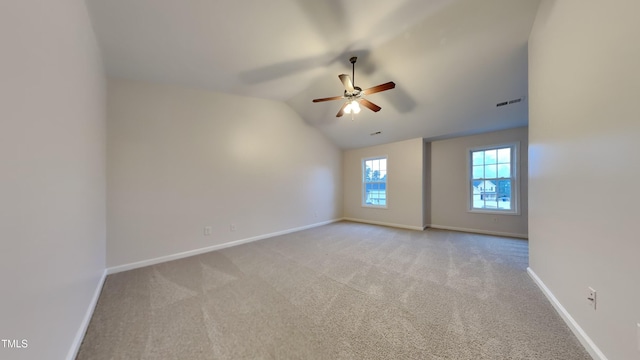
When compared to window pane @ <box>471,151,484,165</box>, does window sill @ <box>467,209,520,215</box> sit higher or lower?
lower

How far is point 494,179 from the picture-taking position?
467cm

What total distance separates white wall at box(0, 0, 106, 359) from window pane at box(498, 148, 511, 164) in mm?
6421

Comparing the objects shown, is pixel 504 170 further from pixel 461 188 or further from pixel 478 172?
pixel 461 188

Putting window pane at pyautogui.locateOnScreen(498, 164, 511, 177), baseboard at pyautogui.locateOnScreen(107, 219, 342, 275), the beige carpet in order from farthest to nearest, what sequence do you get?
1. window pane at pyautogui.locateOnScreen(498, 164, 511, 177)
2. baseboard at pyautogui.locateOnScreen(107, 219, 342, 275)
3. the beige carpet

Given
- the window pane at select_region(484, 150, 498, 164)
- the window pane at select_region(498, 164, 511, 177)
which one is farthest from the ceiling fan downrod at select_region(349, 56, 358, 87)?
the window pane at select_region(498, 164, 511, 177)

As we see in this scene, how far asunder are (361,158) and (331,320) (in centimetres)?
497

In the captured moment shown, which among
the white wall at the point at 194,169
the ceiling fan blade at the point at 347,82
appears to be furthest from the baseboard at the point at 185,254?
the ceiling fan blade at the point at 347,82

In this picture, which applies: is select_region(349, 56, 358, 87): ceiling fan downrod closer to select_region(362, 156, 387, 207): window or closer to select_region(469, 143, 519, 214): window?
select_region(362, 156, 387, 207): window

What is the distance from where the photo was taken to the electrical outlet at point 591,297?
54.9 inches

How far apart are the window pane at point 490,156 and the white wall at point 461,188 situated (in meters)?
0.21

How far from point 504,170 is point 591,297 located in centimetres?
395

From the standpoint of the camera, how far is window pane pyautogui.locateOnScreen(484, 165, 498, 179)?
15.3 feet

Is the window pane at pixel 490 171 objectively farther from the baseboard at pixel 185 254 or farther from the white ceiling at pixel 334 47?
the baseboard at pixel 185 254

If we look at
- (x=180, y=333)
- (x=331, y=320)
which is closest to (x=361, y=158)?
(x=331, y=320)
